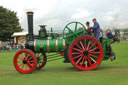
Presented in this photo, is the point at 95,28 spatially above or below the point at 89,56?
above

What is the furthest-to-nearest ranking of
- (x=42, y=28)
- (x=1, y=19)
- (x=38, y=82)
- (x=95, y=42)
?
(x=1, y=19)
(x=42, y=28)
(x=95, y=42)
(x=38, y=82)

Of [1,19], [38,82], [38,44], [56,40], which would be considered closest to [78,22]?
[56,40]

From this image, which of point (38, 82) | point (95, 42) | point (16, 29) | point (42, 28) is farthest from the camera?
point (16, 29)

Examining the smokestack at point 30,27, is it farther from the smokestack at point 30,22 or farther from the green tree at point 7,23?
the green tree at point 7,23

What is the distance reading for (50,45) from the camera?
6.68 metres

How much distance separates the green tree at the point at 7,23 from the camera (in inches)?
1228

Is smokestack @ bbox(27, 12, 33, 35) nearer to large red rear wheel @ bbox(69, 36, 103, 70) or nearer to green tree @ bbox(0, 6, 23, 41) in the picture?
large red rear wheel @ bbox(69, 36, 103, 70)

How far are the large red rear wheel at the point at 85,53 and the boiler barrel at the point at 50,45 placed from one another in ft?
1.66

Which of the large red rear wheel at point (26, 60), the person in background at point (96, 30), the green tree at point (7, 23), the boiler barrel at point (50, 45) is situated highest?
the green tree at point (7, 23)

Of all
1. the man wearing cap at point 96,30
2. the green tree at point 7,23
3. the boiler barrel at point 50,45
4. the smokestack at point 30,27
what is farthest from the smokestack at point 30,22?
the green tree at point 7,23

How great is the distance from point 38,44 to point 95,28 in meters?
2.25

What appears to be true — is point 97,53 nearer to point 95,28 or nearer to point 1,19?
point 95,28

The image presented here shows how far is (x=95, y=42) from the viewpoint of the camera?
6375mm

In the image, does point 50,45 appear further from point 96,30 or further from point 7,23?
point 7,23
